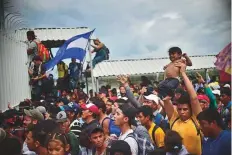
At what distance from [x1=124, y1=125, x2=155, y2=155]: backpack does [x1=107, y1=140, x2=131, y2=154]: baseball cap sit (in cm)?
30

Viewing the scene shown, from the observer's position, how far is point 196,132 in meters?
3.44

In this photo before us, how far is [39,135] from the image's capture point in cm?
356

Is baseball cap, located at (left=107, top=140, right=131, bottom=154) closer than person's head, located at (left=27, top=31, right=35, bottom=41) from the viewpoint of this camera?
Yes

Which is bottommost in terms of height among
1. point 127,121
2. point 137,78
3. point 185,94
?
point 127,121

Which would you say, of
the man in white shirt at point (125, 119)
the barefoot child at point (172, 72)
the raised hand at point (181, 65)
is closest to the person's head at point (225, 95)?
the barefoot child at point (172, 72)

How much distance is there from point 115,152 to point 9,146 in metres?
0.94

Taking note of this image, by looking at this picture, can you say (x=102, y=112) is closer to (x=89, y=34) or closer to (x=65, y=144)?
(x=65, y=144)

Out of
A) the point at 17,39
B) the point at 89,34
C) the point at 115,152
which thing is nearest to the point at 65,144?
the point at 115,152

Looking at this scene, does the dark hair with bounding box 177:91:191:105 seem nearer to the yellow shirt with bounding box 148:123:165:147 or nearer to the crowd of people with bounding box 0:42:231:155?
the crowd of people with bounding box 0:42:231:155

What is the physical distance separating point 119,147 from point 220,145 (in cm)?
84

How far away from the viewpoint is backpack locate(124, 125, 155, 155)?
339 cm

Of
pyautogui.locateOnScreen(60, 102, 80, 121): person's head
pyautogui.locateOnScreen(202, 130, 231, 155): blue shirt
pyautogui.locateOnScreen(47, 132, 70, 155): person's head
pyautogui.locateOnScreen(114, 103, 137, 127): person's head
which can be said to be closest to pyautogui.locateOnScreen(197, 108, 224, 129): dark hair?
pyautogui.locateOnScreen(202, 130, 231, 155): blue shirt

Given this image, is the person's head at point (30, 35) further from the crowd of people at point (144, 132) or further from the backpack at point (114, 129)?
the backpack at point (114, 129)

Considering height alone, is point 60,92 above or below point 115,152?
above
